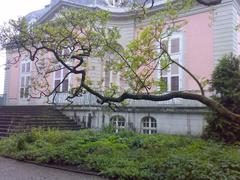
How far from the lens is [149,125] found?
17.9m

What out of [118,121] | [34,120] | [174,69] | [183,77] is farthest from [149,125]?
[34,120]

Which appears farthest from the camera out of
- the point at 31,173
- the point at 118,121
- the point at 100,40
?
the point at 118,121

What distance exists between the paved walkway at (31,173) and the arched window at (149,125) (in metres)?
9.38

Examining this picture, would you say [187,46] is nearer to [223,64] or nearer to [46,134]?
[223,64]

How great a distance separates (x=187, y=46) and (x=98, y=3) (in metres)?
7.83

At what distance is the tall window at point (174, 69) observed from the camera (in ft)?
64.7

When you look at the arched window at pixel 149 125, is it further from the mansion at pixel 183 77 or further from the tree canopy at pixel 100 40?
the tree canopy at pixel 100 40

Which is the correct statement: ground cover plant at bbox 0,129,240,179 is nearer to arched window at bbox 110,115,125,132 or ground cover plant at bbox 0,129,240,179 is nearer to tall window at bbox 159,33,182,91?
arched window at bbox 110,115,125,132

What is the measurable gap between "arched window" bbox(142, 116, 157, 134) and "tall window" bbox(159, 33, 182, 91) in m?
2.92

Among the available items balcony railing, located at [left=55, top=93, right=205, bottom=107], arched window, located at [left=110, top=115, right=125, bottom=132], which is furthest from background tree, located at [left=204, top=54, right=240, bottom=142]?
arched window, located at [left=110, top=115, right=125, bottom=132]

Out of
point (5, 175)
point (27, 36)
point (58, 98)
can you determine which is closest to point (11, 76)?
point (58, 98)

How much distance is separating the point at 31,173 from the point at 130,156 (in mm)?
2806

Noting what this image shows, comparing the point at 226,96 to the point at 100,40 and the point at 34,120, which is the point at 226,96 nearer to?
the point at 100,40

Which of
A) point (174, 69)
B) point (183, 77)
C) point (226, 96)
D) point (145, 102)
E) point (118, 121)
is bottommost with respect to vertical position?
point (118, 121)
